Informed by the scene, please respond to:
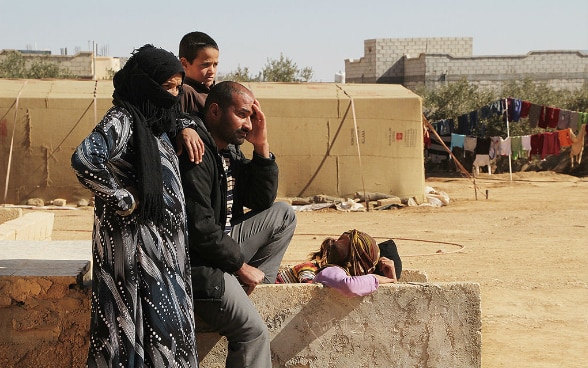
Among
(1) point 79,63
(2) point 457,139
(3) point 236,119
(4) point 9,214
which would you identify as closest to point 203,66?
(3) point 236,119

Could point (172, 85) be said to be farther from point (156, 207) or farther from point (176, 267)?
point (176, 267)

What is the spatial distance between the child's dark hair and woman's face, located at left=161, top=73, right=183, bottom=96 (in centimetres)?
176

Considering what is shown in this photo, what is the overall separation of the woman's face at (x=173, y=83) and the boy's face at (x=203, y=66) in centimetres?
178

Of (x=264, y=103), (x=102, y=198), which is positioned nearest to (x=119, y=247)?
(x=102, y=198)

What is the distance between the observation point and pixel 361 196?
16.2 m

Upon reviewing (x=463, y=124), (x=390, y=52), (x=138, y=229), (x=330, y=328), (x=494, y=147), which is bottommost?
(x=330, y=328)

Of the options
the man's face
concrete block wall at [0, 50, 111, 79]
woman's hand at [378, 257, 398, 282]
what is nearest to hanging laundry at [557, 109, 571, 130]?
woman's hand at [378, 257, 398, 282]

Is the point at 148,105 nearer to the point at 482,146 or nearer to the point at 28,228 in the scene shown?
the point at 28,228

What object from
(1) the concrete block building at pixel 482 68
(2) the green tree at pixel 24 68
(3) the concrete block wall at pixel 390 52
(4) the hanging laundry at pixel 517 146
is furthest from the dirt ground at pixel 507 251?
(3) the concrete block wall at pixel 390 52

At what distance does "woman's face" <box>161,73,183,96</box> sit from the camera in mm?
3662

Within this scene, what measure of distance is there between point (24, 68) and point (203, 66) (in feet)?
106

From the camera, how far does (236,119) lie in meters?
4.11

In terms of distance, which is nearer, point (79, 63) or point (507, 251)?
point (507, 251)

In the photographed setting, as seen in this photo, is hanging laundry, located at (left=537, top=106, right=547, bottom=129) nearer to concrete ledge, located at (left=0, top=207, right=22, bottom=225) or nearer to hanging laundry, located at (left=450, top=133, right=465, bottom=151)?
hanging laundry, located at (left=450, top=133, right=465, bottom=151)
